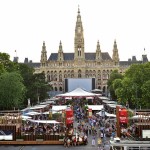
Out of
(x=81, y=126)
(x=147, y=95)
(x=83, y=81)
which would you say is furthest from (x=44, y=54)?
(x=81, y=126)

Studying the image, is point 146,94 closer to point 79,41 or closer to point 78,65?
point 78,65

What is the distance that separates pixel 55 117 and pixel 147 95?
16582 mm

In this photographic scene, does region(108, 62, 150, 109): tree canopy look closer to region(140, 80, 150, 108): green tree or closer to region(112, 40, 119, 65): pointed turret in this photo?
region(140, 80, 150, 108): green tree

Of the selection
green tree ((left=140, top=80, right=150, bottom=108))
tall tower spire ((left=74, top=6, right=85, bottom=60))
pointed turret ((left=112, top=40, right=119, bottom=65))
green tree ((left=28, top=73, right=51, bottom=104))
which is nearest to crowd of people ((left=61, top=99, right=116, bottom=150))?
green tree ((left=140, top=80, right=150, bottom=108))

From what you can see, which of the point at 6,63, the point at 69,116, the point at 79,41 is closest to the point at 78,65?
the point at 79,41

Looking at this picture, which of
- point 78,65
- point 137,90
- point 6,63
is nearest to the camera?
point 137,90

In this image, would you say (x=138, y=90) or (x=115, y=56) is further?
(x=115, y=56)

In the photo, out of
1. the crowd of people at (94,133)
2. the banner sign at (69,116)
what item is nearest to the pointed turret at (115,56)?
the crowd of people at (94,133)

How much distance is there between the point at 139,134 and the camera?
38.2 metres

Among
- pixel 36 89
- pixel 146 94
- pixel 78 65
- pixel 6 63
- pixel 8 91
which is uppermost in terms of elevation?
pixel 78 65

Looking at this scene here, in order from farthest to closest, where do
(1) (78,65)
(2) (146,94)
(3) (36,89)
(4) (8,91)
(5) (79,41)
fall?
1. (5) (79,41)
2. (1) (78,65)
3. (3) (36,89)
4. (4) (8,91)
5. (2) (146,94)

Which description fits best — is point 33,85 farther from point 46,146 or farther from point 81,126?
point 46,146

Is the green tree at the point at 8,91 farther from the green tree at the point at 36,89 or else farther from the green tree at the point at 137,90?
the green tree at the point at 36,89

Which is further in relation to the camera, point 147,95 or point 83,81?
point 83,81
